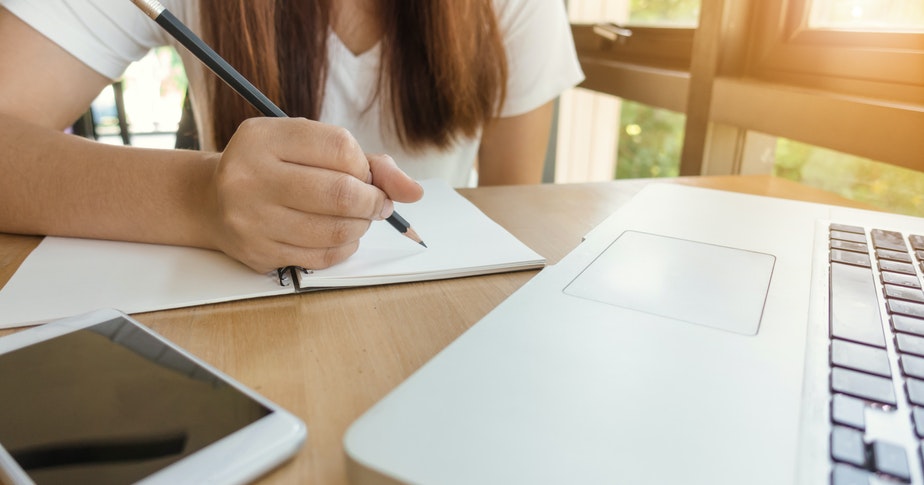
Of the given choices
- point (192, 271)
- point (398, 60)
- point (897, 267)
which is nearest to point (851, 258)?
point (897, 267)

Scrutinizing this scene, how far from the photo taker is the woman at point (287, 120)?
1.33 feet

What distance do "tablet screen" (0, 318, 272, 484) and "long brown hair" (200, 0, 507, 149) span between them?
0.49 meters

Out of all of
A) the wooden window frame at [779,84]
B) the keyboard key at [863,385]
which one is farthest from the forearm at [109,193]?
the wooden window frame at [779,84]

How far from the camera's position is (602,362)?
246 millimetres

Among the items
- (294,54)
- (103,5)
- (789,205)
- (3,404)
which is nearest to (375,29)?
(294,54)

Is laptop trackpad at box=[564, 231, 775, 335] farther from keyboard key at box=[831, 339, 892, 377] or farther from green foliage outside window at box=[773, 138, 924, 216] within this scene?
green foliage outside window at box=[773, 138, 924, 216]

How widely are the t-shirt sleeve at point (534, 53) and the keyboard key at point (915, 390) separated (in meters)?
0.81

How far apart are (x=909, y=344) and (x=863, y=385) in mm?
58

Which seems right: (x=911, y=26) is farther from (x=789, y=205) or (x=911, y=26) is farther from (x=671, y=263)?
(x=671, y=263)

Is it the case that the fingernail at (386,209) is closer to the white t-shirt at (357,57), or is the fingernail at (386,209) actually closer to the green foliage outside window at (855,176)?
the white t-shirt at (357,57)

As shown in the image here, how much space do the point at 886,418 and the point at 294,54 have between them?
736mm

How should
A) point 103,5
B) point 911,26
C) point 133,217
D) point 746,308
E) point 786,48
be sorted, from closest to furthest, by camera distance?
point 746,308 < point 133,217 < point 103,5 < point 911,26 < point 786,48

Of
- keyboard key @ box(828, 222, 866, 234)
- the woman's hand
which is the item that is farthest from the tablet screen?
keyboard key @ box(828, 222, 866, 234)

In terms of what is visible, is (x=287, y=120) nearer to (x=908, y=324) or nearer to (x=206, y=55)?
(x=206, y=55)
